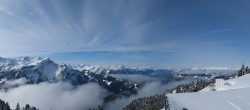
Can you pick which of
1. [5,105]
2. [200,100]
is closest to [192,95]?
[200,100]

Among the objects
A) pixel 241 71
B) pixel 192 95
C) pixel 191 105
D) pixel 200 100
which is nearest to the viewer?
pixel 191 105

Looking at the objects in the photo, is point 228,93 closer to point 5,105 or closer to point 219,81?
point 219,81

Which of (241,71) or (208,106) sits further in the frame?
(241,71)

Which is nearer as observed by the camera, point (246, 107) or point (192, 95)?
point (246, 107)

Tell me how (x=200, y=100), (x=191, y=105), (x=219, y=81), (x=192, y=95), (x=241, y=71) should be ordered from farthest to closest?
(x=241, y=71)
(x=219, y=81)
(x=192, y=95)
(x=200, y=100)
(x=191, y=105)

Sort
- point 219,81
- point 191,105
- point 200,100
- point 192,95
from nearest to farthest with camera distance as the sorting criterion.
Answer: point 191,105 < point 200,100 < point 192,95 < point 219,81

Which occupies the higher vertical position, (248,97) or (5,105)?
(248,97)

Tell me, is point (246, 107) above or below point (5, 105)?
above

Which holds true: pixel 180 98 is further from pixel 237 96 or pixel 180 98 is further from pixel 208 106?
pixel 237 96

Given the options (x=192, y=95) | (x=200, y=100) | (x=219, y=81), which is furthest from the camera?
(x=219, y=81)

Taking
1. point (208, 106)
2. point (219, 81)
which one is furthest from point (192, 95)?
point (219, 81)
